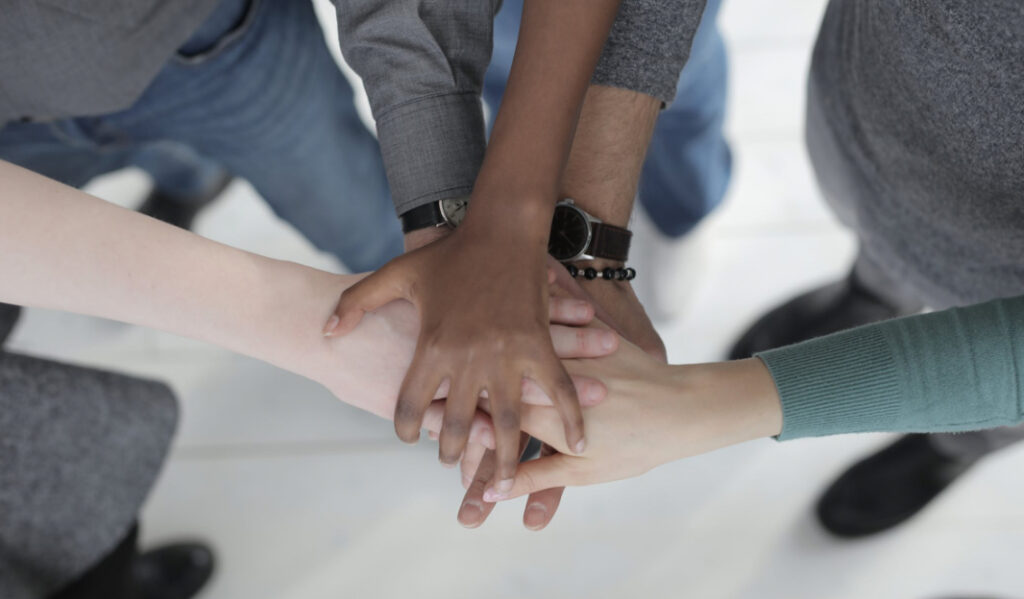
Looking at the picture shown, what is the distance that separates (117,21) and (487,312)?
0.50m

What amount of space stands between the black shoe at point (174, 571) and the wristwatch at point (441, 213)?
85 centimetres

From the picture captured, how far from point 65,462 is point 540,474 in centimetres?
56

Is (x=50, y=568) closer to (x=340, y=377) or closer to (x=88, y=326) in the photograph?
(x=340, y=377)

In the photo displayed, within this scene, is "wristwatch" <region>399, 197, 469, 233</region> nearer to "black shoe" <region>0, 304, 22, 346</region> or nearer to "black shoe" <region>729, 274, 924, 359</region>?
"black shoe" <region>0, 304, 22, 346</region>

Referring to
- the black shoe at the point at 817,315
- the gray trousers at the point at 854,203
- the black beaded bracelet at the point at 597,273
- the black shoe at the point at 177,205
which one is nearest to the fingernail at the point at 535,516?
the black beaded bracelet at the point at 597,273

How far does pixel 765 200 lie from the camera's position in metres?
1.56

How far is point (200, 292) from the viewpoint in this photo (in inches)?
28.8

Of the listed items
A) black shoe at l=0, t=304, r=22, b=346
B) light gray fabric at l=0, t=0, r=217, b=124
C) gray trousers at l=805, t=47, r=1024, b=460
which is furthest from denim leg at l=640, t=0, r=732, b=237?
black shoe at l=0, t=304, r=22, b=346

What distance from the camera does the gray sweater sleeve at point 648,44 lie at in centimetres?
74

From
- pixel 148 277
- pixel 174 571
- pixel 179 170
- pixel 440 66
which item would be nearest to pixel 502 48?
pixel 440 66

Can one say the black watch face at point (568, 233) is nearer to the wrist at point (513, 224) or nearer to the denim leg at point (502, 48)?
the wrist at point (513, 224)

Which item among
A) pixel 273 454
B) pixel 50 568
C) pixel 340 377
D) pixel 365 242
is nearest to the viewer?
pixel 340 377

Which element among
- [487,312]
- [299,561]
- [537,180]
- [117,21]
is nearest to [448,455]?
[487,312]

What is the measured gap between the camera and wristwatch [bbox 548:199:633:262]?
76cm
